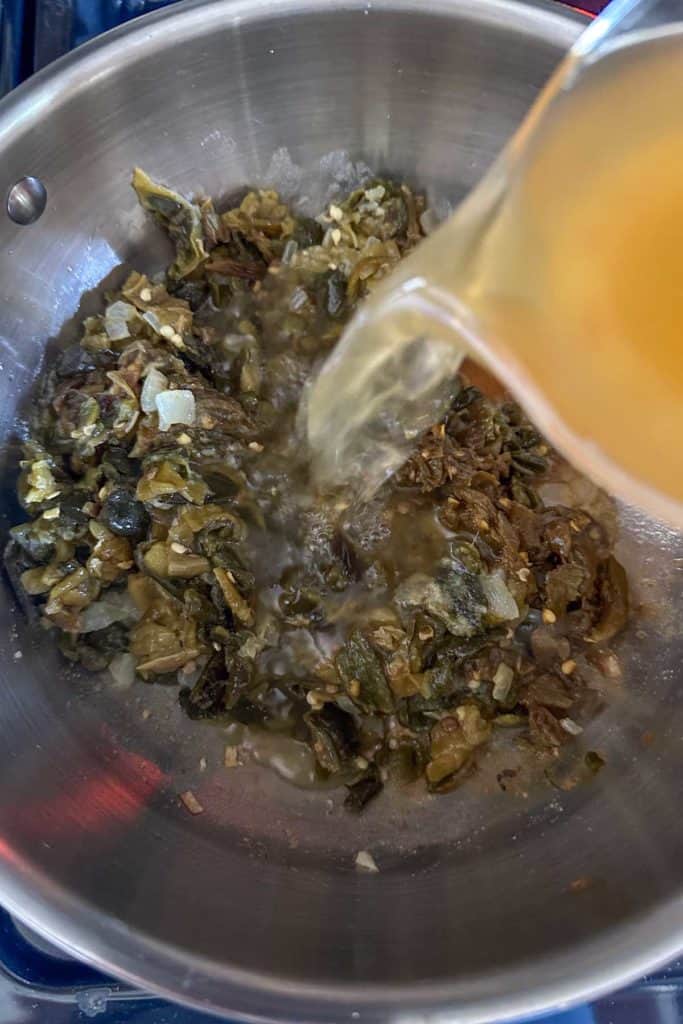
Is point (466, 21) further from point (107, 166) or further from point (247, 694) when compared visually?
point (247, 694)

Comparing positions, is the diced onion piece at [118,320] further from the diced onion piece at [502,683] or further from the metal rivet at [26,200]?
the diced onion piece at [502,683]

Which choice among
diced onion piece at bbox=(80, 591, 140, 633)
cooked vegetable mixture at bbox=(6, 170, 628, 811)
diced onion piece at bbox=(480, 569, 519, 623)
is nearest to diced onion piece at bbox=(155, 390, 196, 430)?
cooked vegetable mixture at bbox=(6, 170, 628, 811)

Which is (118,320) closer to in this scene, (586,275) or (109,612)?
(109,612)

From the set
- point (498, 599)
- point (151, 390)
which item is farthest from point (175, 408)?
point (498, 599)

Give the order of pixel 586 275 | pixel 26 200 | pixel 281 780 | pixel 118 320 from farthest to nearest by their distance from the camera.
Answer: pixel 118 320
pixel 281 780
pixel 26 200
pixel 586 275

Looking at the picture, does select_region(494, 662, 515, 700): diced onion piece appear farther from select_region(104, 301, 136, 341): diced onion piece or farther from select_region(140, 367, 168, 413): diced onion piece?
select_region(104, 301, 136, 341): diced onion piece

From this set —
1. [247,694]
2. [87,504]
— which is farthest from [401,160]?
[247,694]

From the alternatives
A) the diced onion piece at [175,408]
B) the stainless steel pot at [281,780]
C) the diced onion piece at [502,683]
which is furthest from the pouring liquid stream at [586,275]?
the diced onion piece at [502,683]

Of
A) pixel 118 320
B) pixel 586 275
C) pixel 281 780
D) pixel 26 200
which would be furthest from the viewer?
pixel 118 320
